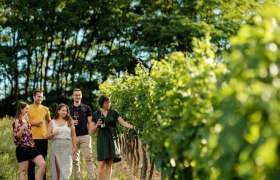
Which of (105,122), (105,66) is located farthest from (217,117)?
(105,66)

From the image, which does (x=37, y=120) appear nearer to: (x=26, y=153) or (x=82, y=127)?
(x=26, y=153)

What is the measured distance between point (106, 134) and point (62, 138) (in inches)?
35.4

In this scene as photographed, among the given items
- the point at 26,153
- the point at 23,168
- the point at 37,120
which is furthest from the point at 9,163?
the point at 26,153

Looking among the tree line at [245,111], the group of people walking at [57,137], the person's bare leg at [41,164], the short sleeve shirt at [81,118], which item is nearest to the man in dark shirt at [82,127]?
the short sleeve shirt at [81,118]

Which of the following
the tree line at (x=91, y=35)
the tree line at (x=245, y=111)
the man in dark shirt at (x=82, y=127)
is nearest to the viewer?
the tree line at (x=245, y=111)

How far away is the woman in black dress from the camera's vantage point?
10578mm

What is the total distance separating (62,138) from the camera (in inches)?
404

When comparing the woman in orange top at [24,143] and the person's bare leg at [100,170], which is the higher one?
the woman in orange top at [24,143]

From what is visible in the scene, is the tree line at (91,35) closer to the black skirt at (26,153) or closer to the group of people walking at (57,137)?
the group of people walking at (57,137)

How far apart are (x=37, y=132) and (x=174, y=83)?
15.9 ft

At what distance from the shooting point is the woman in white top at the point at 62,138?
1023 cm

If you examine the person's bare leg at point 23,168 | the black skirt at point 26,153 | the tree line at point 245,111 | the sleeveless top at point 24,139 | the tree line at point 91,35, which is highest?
the tree line at point 91,35

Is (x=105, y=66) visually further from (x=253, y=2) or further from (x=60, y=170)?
(x=60, y=170)

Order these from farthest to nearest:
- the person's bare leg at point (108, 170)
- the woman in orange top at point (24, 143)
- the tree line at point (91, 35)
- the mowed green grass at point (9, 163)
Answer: the tree line at point (91, 35)
the mowed green grass at point (9, 163)
the person's bare leg at point (108, 170)
the woman in orange top at point (24, 143)
